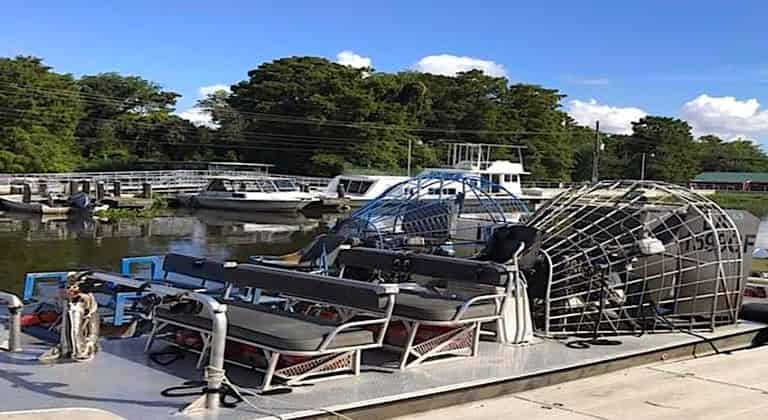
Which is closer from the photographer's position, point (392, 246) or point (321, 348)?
point (321, 348)

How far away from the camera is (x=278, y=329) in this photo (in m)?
5.85

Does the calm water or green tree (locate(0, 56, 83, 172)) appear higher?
green tree (locate(0, 56, 83, 172))

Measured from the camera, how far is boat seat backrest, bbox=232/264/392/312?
618cm

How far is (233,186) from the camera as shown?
162 feet

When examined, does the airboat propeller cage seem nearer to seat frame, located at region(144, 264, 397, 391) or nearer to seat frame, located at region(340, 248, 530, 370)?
seat frame, located at region(340, 248, 530, 370)

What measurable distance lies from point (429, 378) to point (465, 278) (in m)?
1.40

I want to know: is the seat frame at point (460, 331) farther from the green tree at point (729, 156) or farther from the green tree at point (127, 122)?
the green tree at point (729, 156)

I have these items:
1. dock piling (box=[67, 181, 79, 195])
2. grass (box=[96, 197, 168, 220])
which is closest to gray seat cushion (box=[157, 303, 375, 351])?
grass (box=[96, 197, 168, 220])

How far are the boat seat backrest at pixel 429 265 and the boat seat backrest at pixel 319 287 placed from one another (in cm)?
131

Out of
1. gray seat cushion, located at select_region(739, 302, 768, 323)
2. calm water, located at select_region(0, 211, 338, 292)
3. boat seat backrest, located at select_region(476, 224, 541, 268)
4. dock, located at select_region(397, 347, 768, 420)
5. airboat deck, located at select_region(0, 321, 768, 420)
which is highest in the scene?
boat seat backrest, located at select_region(476, 224, 541, 268)

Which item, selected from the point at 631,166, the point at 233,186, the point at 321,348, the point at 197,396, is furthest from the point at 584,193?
the point at 631,166

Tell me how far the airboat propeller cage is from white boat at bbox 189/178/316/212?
122ft

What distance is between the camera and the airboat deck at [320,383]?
18.0 feet

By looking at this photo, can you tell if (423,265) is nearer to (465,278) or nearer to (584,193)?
(465,278)
